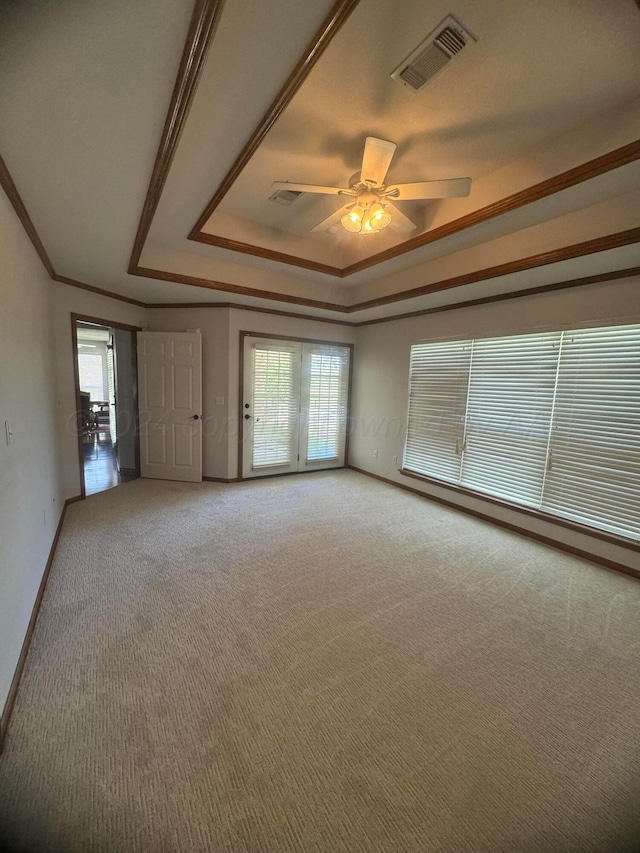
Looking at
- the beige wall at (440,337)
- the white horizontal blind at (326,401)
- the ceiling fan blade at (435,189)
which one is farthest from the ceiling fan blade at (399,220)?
the white horizontal blind at (326,401)

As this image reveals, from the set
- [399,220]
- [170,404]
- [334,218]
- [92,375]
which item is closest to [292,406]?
[170,404]

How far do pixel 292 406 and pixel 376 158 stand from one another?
11.0 ft

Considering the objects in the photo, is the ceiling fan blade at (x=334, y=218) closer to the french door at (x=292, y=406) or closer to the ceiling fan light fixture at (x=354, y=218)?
the ceiling fan light fixture at (x=354, y=218)

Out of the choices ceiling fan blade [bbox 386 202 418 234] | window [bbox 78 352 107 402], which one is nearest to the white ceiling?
ceiling fan blade [bbox 386 202 418 234]

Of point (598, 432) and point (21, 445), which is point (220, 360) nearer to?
point (21, 445)

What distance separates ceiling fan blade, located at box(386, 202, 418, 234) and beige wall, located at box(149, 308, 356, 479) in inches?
94.7

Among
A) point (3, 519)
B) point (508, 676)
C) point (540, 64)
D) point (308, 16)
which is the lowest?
point (508, 676)

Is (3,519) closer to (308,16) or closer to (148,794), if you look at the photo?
(148,794)

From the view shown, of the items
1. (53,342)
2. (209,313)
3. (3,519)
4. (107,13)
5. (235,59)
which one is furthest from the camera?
(209,313)

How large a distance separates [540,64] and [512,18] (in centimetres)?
29

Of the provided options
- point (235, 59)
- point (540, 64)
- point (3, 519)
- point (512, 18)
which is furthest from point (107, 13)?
point (3, 519)

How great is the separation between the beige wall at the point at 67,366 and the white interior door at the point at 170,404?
0.78m

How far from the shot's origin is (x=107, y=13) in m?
1.01

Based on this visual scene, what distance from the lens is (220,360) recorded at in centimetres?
440
